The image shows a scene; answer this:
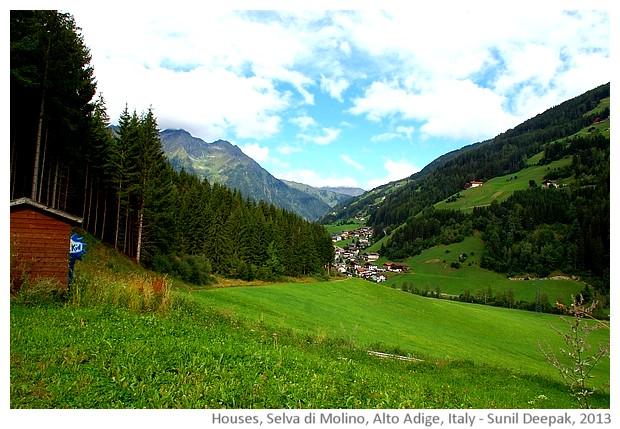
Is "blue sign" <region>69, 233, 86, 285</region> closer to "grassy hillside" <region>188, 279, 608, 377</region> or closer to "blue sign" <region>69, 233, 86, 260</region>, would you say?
"blue sign" <region>69, 233, 86, 260</region>

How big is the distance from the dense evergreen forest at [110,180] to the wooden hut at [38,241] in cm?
1215

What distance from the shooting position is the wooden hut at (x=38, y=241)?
13.3 metres

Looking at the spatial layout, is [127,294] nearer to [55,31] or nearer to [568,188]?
[55,31]

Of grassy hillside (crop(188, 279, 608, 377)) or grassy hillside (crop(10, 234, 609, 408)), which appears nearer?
grassy hillside (crop(10, 234, 609, 408))

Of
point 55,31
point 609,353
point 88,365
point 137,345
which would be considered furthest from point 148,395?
point 55,31

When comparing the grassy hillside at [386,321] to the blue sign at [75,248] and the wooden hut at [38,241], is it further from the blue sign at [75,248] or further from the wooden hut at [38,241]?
the wooden hut at [38,241]

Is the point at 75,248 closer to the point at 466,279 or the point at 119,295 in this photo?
the point at 119,295

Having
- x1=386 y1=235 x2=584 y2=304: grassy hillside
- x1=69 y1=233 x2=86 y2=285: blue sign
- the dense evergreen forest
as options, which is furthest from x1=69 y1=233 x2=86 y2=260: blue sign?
x1=386 y1=235 x2=584 y2=304: grassy hillside

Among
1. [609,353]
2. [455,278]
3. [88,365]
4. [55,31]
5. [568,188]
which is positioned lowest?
[455,278]

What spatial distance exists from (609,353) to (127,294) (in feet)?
49.6

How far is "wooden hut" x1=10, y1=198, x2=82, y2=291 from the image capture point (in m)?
13.3

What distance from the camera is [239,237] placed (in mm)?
66188

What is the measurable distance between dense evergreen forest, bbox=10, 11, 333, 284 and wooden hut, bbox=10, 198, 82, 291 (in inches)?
478

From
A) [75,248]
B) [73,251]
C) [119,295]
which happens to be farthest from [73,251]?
[119,295]
